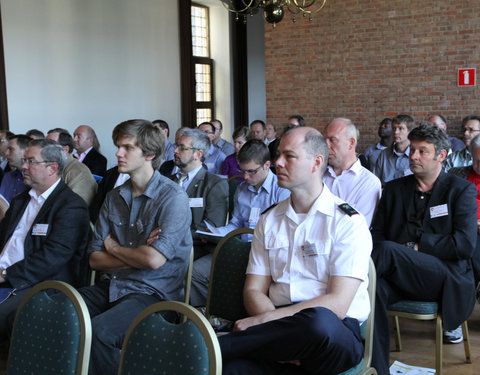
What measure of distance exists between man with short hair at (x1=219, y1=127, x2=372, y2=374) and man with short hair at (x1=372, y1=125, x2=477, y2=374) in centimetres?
68

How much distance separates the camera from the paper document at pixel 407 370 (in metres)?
3.09

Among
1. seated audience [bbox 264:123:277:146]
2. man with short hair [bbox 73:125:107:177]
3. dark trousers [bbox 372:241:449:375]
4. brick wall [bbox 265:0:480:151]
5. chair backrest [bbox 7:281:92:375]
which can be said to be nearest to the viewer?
chair backrest [bbox 7:281:92:375]

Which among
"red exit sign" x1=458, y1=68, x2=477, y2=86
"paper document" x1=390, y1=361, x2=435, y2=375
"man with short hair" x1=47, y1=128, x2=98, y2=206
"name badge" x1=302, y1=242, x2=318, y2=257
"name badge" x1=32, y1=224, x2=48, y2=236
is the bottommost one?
"paper document" x1=390, y1=361, x2=435, y2=375

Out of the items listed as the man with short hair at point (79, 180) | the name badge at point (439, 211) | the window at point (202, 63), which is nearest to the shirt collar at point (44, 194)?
the man with short hair at point (79, 180)

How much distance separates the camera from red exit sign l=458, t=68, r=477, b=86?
7820 millimetres

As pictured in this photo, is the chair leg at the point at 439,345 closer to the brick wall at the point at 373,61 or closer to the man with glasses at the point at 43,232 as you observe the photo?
the man with glasses at the point at 43,232

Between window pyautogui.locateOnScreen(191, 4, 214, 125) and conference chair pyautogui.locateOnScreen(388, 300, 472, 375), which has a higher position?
window pyautogui.locateOnScreen(191, 4, 214, 125)

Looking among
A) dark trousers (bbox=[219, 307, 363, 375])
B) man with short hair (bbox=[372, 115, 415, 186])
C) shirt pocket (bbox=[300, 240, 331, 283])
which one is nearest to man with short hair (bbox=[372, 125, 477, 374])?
shirt pocket (bbox=[300, 240, 331, 283])

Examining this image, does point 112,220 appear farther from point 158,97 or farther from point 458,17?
point 158,97

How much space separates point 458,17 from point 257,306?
7.02 m

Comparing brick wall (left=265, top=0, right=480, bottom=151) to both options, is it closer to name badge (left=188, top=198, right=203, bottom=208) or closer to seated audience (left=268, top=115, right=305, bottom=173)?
seated audience (left=268, top=115, right=305, bottom=173)

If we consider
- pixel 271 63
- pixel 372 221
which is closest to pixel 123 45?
pixel 271 63

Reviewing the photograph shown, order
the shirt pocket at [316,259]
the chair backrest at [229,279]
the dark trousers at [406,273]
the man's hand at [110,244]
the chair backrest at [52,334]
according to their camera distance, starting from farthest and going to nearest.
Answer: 1. the dark trousers at [406,273]
2. the man's hand at [110,244]
3. the chair backrest at [229,279]
4. the shirt pocket at [316,259]
5. the chair backrest at [52,334]

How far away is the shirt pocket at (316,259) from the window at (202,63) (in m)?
9.30
